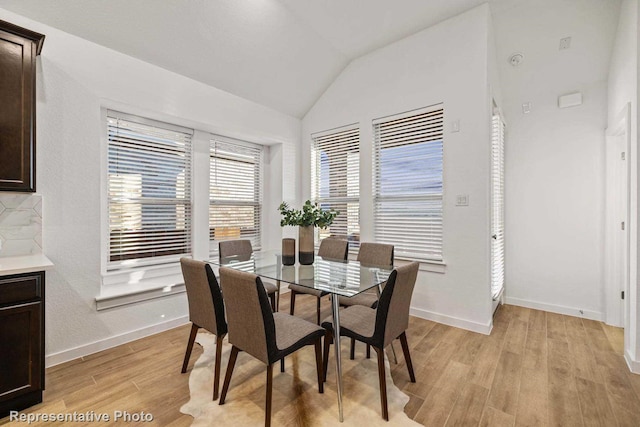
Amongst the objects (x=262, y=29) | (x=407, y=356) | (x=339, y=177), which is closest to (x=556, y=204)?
(x=339, y=177)

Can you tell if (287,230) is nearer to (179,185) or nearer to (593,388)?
(179,185)

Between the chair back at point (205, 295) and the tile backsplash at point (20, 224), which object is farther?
the tile backsplash at point (20, 224)

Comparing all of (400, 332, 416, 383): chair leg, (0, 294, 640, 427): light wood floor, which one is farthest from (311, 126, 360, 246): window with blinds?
(400, 332, 416, 383): chair leg

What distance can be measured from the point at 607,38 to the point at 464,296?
9.68ft

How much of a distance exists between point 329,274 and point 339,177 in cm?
215

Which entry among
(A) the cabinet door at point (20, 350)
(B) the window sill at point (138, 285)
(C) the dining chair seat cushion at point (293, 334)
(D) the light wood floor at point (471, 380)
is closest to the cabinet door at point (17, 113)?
(A) the cabinet door at point (20, 350)

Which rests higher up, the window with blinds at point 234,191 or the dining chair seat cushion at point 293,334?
the window with blinds at point 234,191

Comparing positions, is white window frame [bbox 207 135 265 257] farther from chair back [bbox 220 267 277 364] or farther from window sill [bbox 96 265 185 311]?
chair back [bbox 220 267 277 364]

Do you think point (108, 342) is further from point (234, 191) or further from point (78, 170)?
point (234, 191)

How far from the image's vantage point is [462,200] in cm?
301

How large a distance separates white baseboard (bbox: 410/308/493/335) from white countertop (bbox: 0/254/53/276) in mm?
3351

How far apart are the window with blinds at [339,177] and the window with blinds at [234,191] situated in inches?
35.8

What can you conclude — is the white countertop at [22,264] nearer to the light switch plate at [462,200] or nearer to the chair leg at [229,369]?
the chair leg at [229,369]

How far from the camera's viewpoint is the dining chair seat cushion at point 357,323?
1.83m
